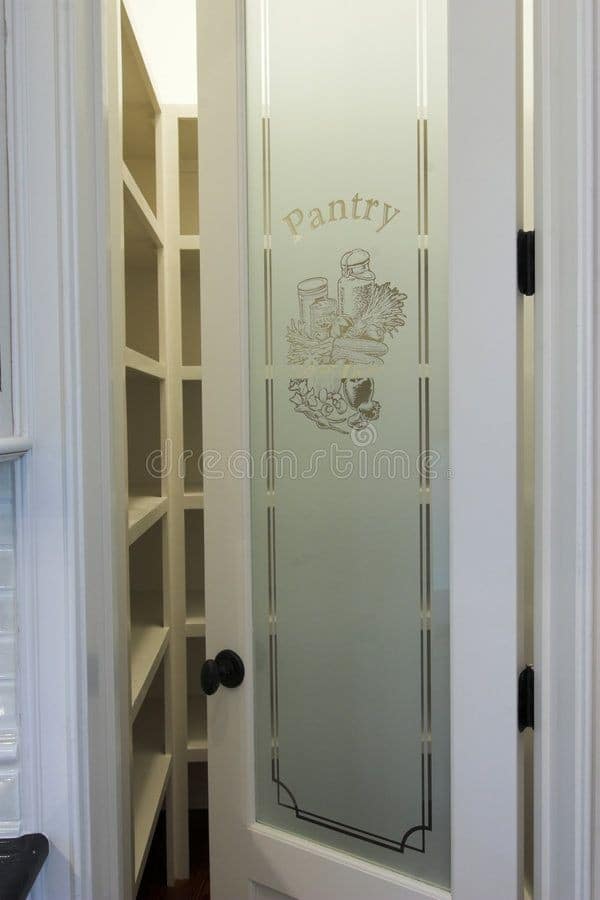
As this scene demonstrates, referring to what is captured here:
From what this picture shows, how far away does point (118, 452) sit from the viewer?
1222 millimetres

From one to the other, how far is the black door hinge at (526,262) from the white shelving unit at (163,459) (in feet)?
2.93

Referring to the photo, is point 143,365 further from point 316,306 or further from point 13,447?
point 13,447

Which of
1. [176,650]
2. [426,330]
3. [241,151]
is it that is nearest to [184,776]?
[176,650]

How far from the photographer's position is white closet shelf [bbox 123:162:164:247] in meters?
1.37

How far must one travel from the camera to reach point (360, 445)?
110cm

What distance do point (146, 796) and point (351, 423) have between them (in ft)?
3.94

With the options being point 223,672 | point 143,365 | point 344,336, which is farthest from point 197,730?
point 344,336

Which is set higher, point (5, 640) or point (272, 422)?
point (272, 422)

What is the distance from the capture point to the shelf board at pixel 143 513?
1.42 m

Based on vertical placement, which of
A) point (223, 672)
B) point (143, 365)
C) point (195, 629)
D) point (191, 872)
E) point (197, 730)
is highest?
point (143, 365)

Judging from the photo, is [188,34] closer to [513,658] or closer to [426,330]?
[426,330]

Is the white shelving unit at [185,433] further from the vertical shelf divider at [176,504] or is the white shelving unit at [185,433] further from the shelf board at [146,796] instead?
the shelf board at [146,796]

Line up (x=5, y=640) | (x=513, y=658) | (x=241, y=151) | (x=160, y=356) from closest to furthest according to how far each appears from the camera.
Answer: (x=5, y=640) < (x=513, y=658) < (x=241, y=151) < (x=160, y=356)

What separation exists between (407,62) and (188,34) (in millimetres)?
1392
